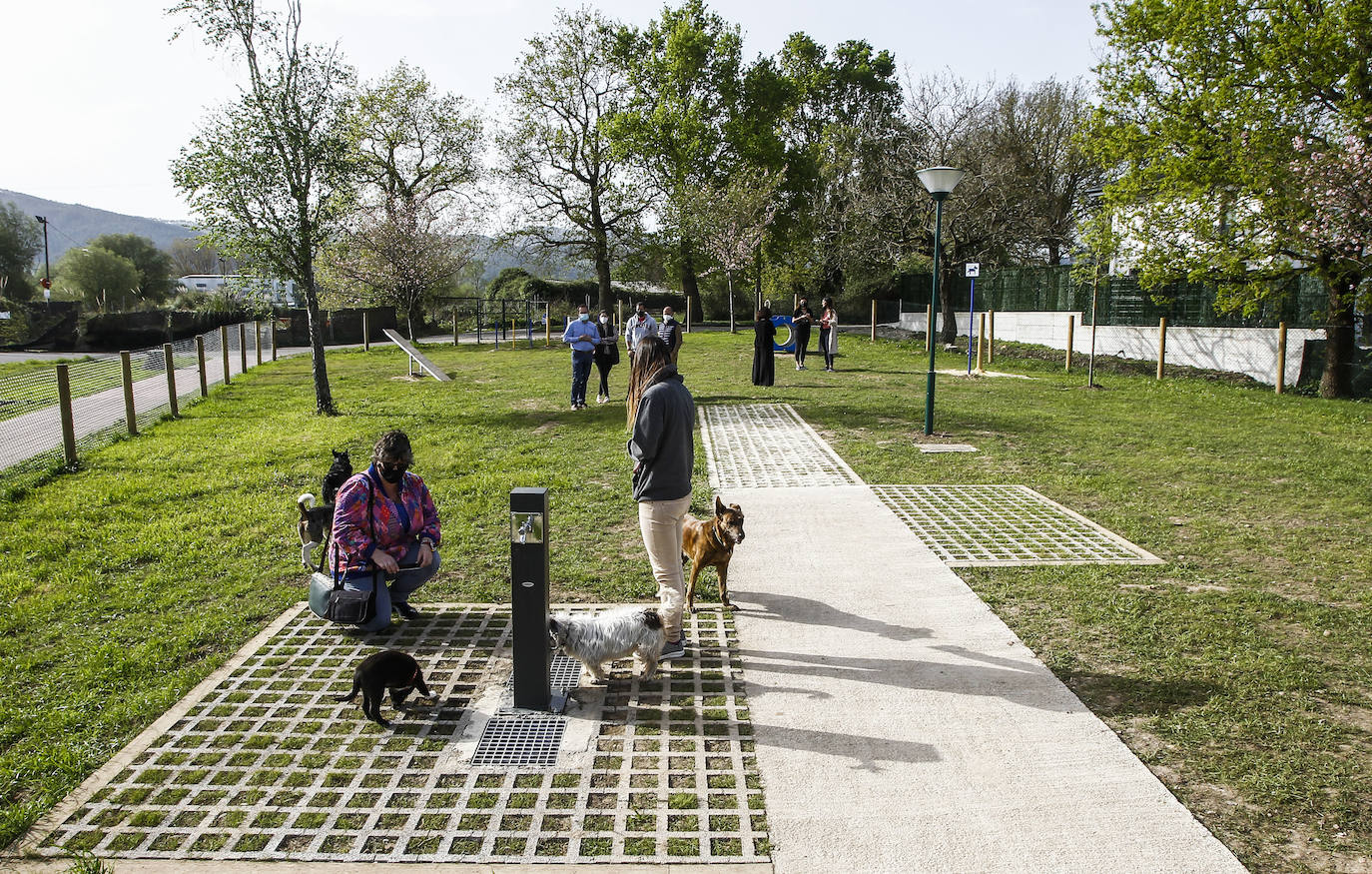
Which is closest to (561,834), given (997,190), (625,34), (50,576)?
(50,576)

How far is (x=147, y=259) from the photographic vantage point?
273 feet

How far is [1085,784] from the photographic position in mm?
3621

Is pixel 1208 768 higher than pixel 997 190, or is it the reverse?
pixel 997 190

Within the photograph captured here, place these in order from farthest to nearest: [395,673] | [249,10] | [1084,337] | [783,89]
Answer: [783,89] → [1084,337] → [249,10] → [395,673]

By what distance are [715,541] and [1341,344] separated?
1757cm

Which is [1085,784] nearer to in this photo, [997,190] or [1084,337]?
[1084,337]

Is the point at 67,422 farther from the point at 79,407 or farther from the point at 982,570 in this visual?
the point at 982,570

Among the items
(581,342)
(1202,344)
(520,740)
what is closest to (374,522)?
(520,740)

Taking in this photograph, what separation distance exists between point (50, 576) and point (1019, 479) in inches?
356

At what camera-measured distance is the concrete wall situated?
1903 centimetres

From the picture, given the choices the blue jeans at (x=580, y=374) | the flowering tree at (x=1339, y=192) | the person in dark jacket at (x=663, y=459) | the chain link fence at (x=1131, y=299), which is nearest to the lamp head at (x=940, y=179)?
the blue jeans at (x=580, y=374)

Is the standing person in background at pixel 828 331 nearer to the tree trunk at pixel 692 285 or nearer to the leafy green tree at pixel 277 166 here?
the leafy green tree at pixel 277 166

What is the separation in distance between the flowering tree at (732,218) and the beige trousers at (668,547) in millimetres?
34683

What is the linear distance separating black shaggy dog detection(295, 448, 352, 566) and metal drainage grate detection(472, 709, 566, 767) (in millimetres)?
2167
